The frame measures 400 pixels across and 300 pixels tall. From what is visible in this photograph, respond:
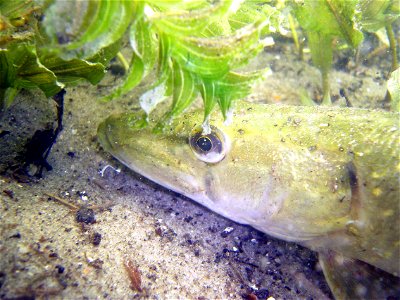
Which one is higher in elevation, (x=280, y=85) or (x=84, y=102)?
(x=84, y=102)

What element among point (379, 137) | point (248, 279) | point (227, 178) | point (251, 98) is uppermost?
point (379, 137)

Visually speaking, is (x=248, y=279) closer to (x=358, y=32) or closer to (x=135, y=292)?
(x=135, y=292)

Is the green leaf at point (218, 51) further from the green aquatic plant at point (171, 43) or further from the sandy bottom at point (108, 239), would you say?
the sandy bottom at point (108, 239)

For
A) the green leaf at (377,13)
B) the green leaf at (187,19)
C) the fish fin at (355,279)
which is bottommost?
the fish fin at (355,279)

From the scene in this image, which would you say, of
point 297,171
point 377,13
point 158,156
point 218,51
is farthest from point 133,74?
point 377,13

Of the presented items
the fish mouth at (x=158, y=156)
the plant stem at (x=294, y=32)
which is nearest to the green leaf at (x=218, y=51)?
the fish mouth at (x=158, y=156)

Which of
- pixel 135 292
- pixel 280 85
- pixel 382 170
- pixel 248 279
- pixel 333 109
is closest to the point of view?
pixel 135 292

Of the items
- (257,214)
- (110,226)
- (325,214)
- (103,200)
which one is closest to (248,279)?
(257,214)
